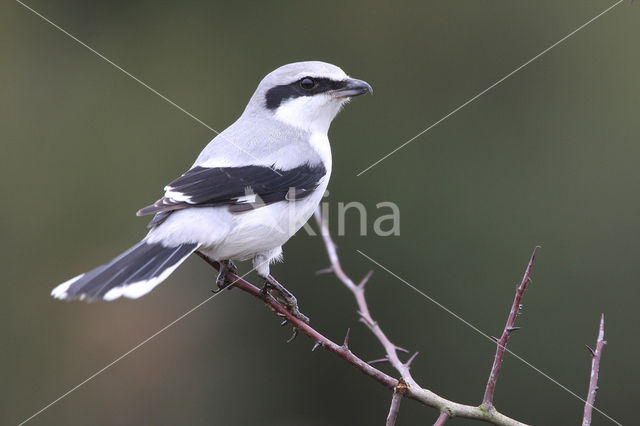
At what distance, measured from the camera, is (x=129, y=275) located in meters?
2.88

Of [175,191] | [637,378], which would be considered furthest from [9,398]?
[637,378]

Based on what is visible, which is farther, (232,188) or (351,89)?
(351,89)

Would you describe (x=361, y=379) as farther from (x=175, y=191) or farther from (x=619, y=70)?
(x=619, y=70)

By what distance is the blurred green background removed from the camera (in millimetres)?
5176

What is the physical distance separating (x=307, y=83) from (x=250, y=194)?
90cm

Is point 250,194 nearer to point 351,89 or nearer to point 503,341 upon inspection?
point 351,89

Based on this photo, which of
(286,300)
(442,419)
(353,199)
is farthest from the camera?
(353,199)

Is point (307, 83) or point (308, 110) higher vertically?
point (307, 83)

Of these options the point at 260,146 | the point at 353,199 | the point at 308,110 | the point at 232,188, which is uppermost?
the point at 308,110

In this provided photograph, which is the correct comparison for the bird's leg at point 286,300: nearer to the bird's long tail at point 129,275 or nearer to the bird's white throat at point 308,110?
the bird's long tail at point 129,275

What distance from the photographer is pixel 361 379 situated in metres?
5.23

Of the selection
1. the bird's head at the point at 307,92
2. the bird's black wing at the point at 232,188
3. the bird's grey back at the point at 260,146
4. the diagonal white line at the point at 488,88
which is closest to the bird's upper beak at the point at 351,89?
the bird's head at the point at 307,92

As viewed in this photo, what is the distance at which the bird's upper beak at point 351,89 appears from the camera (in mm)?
3844

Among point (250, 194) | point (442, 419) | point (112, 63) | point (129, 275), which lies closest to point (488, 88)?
point (250, 194)
